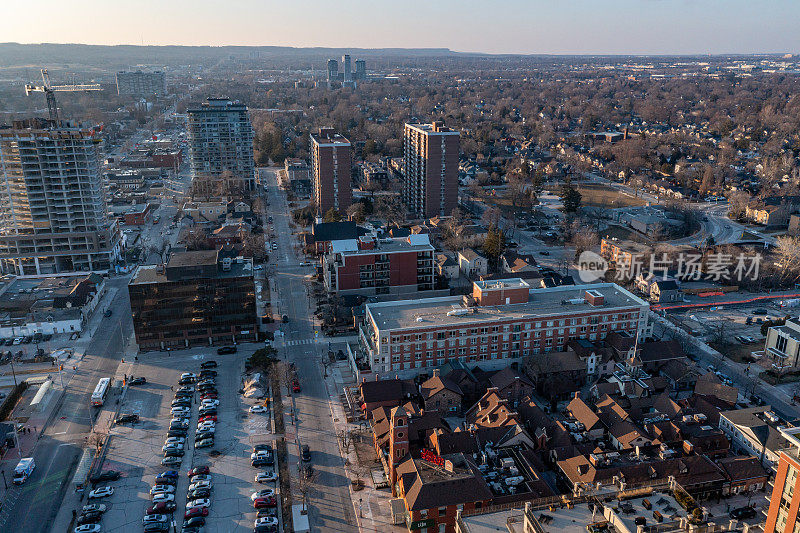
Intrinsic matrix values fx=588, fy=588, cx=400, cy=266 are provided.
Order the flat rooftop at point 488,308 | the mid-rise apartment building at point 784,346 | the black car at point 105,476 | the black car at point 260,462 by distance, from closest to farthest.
→ the black car at point 105,476 < the black car at point 260,462 < the flat rooftop at point 488,308 < the mid-rise apartment building at point 784,346

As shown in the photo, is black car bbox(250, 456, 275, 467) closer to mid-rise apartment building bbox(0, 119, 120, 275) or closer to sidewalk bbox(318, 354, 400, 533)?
sidewalk bbox(318, 354, 400, 533)

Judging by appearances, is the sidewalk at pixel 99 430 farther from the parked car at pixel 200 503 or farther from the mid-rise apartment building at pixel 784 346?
the mid-rise apartment building at pixel 784 346

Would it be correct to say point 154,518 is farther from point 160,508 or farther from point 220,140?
point 220,140

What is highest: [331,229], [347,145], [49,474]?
[347,145]

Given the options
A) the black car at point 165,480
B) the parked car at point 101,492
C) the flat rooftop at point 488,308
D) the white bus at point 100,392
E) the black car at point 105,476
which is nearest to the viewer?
the parked car at point 101,492

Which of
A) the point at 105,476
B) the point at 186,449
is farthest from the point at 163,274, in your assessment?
the point at 105,476

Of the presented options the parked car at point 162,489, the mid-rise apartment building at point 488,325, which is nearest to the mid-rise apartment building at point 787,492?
the mid-rise apartment building at point 488,325

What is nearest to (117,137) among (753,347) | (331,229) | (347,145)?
(347,145)

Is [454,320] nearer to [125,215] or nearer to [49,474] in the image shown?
[49,474]
